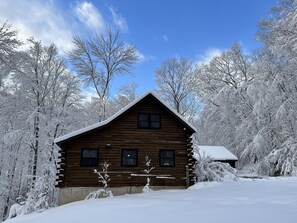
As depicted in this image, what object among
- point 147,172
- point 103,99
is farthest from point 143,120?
point 103,99

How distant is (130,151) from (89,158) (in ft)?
8.36

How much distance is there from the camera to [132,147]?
642 inches

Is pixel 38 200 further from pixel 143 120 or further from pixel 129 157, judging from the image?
pixel 143 120

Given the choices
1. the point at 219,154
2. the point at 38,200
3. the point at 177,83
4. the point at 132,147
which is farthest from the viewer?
the point at 177,83

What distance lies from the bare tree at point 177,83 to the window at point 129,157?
20.3m

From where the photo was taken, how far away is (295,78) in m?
22.2

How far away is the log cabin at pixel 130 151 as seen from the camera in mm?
15414

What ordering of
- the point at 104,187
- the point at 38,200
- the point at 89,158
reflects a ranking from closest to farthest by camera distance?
the point at 104,187
the point at 38,200
the point at 89,158

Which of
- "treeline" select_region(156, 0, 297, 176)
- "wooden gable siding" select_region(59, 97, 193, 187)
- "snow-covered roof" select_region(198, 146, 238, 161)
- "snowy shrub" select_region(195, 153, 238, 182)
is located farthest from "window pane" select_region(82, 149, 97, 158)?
"treeline" select_region(156, 0, 297, 176)

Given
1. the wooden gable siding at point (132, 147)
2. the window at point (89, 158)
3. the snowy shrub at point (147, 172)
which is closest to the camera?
the snowy shrub at point (147, 172)

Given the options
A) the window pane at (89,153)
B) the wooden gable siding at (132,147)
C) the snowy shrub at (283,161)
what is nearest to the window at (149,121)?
the wooden gable siding at (132,147)

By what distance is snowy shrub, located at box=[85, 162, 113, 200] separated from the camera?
1448 centimetres

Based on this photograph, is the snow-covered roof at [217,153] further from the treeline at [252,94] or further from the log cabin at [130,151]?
the log cabin at [130,151]

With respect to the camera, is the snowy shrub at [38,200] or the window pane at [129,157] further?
the window pane at [129,157]
